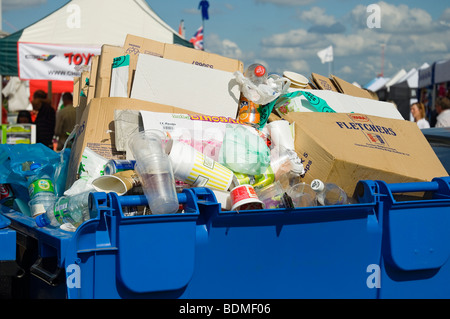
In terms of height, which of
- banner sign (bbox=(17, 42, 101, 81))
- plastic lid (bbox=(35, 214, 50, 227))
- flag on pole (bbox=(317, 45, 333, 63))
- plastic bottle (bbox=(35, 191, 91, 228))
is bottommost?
plastic lid (bbox=(35, 214, 50, 227))

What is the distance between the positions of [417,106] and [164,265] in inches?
257

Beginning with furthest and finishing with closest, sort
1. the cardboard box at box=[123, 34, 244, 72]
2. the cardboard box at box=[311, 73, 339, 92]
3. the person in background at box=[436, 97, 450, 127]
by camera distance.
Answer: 1. the person in background at box=[436, 97, 450, 127]
2. the cardboard box at box=[311, 73, 339, 92]
3. the cardboard box at box=[123, 34, 244, 72]

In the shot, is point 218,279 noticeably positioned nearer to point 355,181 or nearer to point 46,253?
point 46,253

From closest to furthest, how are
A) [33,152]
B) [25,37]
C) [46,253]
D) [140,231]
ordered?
[140,231] → [46,253] → [33,152] → [25,37]

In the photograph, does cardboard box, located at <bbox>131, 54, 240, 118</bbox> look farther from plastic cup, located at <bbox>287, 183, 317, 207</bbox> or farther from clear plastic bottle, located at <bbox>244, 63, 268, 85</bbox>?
plastic cup, located at <bbox>287, 183, 317, 207</bbox>

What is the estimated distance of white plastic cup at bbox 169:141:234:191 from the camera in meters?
2.31

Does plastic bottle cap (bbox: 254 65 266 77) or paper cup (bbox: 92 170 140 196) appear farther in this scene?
plastic bottle cap (bbox: 254 65 266 77)

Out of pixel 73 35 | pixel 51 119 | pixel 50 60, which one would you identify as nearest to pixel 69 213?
pixel 50 60

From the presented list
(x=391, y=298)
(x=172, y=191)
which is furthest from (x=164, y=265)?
Result: (x=391, y=298)

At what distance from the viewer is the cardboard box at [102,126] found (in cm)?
289

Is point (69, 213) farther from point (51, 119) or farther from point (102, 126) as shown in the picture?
point (51, 119)

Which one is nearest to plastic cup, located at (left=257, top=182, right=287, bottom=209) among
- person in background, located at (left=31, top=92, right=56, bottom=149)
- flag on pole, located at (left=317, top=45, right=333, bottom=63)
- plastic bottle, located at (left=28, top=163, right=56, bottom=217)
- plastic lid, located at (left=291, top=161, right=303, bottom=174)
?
plastic lid, located at (left=291, top=161, right=303, bottom=174)

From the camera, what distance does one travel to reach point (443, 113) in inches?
289

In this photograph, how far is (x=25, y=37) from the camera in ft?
28.3
